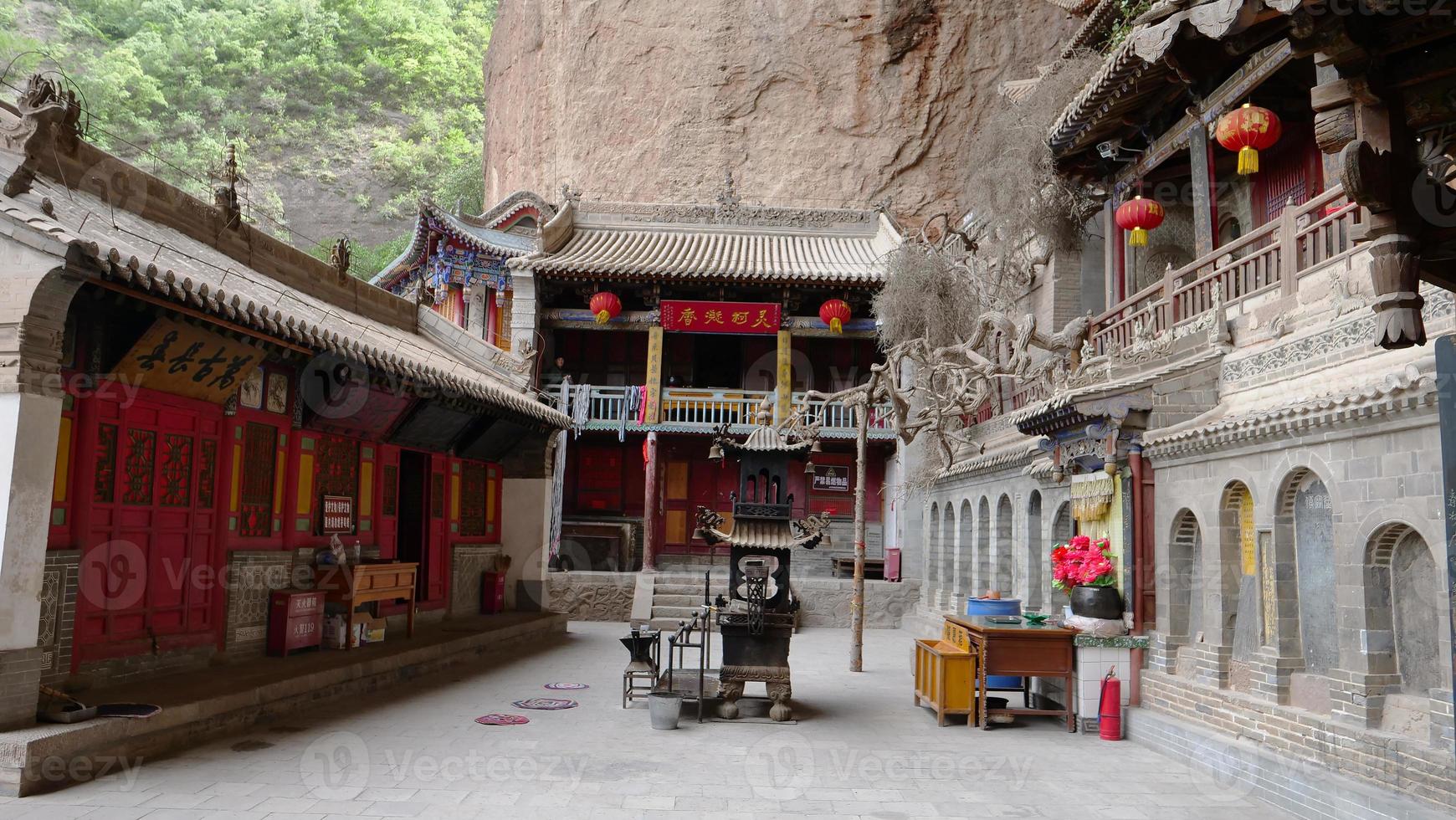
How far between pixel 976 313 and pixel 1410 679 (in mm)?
12394

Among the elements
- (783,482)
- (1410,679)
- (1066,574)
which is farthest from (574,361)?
(1410,679)

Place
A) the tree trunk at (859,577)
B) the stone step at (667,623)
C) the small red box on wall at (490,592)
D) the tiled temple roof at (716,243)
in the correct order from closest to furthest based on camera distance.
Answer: the tree trunk at (859,577) < the small red box on wall at (490,592) < the stone step at (667,623) < the tiled temple roof at (716,243)

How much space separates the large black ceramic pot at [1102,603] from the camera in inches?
346

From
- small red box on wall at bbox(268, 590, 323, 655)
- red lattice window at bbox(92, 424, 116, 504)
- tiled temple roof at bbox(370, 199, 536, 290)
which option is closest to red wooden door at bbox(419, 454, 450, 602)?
small red box on wall at bbox(268, 590, 323, 655)

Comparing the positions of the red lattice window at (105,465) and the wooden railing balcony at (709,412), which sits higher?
the wooden railing balcony at (709,412)

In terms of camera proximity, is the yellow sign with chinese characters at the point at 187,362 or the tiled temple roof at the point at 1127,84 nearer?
the tiled temple roof at the point at 1127,84

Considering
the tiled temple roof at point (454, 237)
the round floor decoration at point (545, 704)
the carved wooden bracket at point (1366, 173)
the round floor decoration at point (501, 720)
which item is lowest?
the round floor decoration at point (545, 704)

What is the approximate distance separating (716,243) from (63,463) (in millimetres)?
16998

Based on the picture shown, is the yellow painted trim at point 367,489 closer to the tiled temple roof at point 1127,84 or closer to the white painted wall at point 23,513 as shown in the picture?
the white painted wall at point 23,513

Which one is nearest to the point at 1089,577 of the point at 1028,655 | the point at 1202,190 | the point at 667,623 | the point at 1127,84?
the point at 1028,655

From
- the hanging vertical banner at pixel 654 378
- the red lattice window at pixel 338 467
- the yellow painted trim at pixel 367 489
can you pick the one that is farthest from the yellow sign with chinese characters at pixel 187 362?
the hanging vertical banner at pixel 654 378

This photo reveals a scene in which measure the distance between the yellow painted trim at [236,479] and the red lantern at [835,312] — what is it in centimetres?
1345

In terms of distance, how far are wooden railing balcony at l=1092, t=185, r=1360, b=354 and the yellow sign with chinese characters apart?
8.32 metres

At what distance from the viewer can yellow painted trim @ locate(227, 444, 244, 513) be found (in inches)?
358
